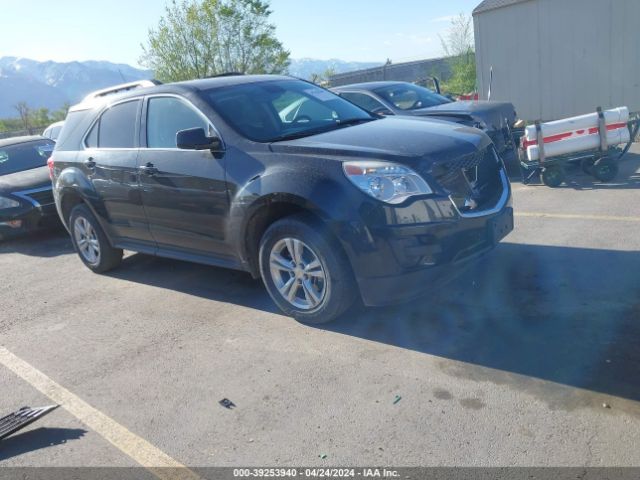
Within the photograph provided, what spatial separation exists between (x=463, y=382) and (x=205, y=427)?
A: 4.90 ft

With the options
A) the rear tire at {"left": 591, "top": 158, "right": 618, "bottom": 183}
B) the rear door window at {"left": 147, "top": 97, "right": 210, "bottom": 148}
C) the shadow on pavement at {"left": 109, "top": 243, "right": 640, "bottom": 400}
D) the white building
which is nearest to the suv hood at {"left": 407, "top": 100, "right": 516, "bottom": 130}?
the rear tire at {"left": 591, "top": 158, "right": 618, "bottom": 183}

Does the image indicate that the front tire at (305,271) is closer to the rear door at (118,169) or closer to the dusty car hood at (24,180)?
the rear door at (118,169)

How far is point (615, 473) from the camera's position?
103 inches

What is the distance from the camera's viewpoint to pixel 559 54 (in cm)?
1420

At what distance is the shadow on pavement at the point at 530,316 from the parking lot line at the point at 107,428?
1619 millimetres

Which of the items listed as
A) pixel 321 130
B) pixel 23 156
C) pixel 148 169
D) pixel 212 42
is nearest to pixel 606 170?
pixel 321 130

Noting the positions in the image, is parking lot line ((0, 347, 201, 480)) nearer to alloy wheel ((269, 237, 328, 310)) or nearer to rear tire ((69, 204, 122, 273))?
alloy wheel ((269, 237, 328, 310))

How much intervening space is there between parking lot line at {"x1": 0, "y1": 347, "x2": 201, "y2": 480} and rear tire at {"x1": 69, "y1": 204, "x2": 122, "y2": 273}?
1.96 meters

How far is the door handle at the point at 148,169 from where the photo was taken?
5259mm

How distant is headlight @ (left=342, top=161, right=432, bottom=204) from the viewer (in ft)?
13.0

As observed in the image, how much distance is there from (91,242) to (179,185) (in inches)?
81.8

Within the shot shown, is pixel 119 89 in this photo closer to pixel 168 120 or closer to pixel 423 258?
pixel 168 120

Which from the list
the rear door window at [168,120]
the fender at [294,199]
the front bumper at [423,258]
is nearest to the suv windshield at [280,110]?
the rear door window at [168,120]

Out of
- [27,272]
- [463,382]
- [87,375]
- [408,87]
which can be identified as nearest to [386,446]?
[463,382]
